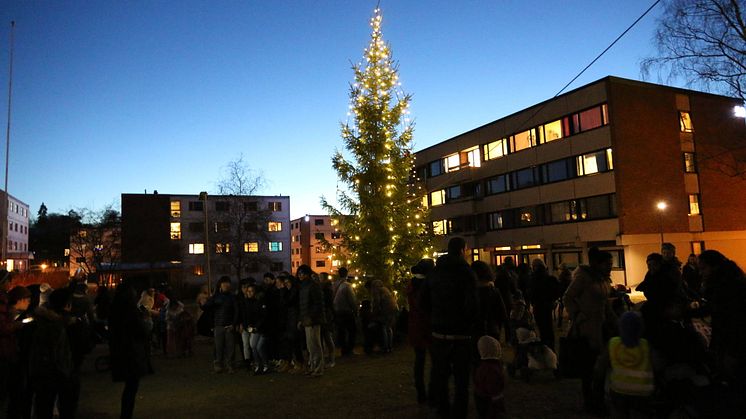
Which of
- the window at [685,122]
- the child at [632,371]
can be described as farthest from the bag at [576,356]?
the window at [685,122]

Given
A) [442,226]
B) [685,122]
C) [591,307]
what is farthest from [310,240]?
[591,307]

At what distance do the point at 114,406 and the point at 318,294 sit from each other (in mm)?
3912

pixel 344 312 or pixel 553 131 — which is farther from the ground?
pixel 553 131

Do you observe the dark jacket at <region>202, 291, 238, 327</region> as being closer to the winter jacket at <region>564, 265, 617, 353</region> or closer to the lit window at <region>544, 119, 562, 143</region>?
the winter jacket at <region>564, 265, 617, 353</region>

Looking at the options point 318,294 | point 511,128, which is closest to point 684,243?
point 511,128

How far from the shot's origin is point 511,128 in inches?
1624

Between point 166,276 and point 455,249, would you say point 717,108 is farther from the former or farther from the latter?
point 166,276

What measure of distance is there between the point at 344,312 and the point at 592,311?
7.16m

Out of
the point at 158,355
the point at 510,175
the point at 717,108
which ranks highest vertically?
the point at 717,108

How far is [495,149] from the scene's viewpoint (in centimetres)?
4316

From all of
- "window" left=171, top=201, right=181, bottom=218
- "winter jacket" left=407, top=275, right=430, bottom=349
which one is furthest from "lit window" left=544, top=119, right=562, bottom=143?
"window" left=171, top=201, right=181, bottom=218

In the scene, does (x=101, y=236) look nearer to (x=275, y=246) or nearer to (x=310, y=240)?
(x=275, y=246)

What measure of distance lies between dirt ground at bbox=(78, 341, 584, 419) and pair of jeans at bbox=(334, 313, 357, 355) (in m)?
1.18

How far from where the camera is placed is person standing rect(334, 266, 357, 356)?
12133mm
